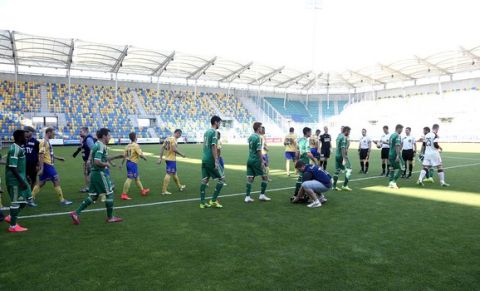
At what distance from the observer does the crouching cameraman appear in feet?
27.8

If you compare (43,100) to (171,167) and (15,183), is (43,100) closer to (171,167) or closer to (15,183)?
(171,167)

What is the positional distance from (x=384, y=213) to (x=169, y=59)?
38.2 meters

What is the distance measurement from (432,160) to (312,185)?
620 centimetres

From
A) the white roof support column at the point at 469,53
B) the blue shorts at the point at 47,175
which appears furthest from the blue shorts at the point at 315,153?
the white roof support column at the point at 469,53

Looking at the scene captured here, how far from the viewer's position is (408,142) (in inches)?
534

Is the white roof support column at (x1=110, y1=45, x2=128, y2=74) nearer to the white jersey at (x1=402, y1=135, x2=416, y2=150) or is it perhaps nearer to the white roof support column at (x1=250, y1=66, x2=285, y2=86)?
the white roof support column at (x1=250, y1=66, x2=285, y2=86)

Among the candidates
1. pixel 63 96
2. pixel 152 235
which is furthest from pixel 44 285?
pixel 63 96

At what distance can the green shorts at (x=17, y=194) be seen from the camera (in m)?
6.30

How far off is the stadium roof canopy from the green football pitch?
104 feet

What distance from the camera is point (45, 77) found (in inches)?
1746

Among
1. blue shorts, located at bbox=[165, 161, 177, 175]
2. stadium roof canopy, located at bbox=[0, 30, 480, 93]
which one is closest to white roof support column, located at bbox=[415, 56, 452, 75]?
stadium roof canopy, located at bbox=[0, 30, 480, 93]

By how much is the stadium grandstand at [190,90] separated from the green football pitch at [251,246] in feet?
104

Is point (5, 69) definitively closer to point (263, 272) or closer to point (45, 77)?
point (45, 77)

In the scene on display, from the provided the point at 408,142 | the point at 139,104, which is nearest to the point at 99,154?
the point at 408,142
